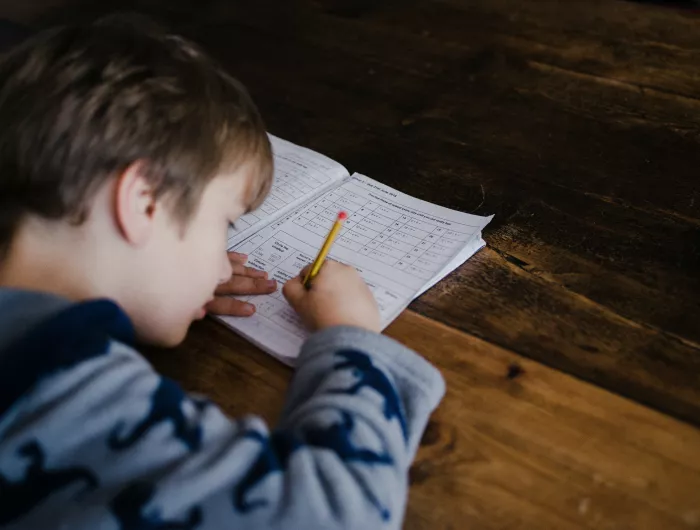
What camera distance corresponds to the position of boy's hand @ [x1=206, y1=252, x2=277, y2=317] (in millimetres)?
735

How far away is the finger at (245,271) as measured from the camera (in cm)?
78

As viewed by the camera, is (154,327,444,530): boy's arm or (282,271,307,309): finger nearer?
(154,327,444,530): boy's arm

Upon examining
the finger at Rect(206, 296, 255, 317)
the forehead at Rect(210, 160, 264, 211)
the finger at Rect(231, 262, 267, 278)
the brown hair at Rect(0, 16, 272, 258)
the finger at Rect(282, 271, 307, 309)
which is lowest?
the finger at Rect(206, 296, 255, 317)

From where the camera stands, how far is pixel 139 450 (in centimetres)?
49

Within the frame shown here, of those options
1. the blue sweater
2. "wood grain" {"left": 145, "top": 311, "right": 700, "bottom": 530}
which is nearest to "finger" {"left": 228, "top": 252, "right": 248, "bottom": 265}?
"wood grain" {"left": 145, "top": 311, "right": 700, "bottom": 530}

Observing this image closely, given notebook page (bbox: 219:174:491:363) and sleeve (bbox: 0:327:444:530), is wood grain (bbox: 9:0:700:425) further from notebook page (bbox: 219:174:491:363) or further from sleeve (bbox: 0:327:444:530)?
sleeve (bbox: 0:327:444:530)

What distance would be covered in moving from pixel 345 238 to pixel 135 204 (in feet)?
0.96

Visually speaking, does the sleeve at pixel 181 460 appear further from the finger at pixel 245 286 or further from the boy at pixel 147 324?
the finger at pixel 245 286

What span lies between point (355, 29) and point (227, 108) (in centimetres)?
76

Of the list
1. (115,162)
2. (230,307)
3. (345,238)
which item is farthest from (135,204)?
(345,238)

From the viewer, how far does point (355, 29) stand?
4.41ft

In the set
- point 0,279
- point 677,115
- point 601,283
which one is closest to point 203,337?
point 0,279

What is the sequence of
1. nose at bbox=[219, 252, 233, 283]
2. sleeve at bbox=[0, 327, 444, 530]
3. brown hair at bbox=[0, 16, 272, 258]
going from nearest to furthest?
sleeve at bbox=[0, 327, 444, 530], brown hair at bbox=[0, 16, 272, 258], nose at bbox=[219, 252, 233, 283]

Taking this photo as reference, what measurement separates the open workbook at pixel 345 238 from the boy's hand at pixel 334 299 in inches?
0.9
